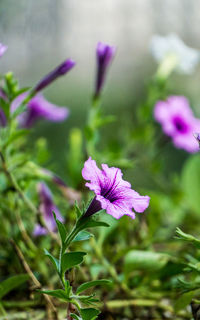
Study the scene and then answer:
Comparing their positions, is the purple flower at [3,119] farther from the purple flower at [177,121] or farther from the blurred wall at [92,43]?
the blurred wall at [92,43]

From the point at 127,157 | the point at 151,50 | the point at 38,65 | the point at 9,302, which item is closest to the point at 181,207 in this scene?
the point at 127,157

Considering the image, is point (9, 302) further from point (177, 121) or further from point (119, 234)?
point (177, 121)

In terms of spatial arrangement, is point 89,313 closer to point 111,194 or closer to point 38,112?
point 111,194

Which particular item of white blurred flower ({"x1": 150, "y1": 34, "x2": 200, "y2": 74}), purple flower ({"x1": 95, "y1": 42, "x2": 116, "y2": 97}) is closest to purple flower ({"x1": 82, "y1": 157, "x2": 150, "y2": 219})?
purple flower ({"x1": 95, "y1": 42, "x2": 116, "y2": 97})

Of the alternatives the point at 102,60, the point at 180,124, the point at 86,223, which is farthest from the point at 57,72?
the point at 180,124

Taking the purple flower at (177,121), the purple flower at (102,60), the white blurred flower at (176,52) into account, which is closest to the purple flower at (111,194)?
the purple flower at (102,60)

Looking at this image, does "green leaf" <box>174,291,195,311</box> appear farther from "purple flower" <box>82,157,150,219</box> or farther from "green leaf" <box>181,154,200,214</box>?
"green leaf" <box>181,154,200,214</box>
